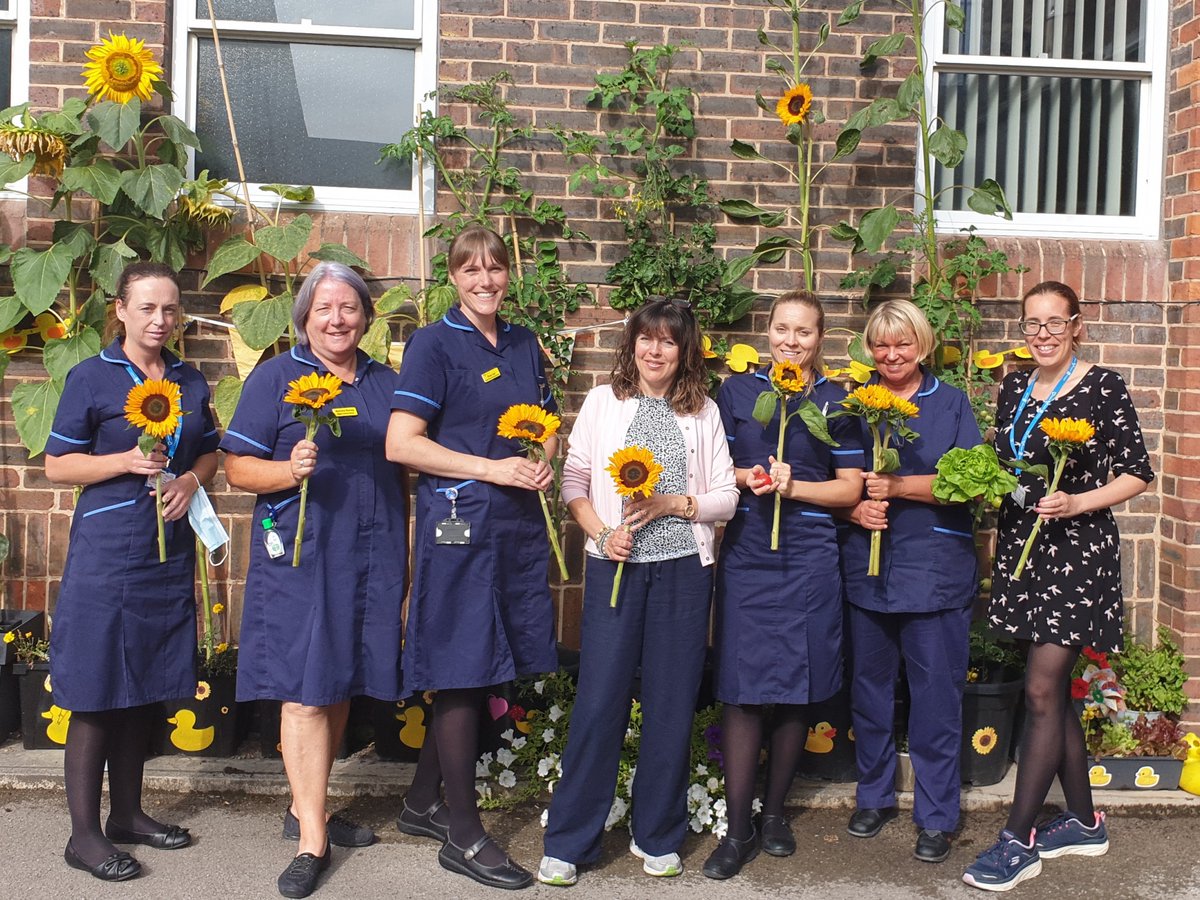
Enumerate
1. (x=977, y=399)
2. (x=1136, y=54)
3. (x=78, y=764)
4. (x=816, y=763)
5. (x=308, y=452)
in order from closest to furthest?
(x=308, y=452), (x=78, y=764), (x=816, y=763), (x=977, y=399), (x=1136, y=54)

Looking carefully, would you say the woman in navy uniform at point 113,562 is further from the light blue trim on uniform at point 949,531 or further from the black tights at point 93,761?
the light blue trim on uniform at point 949,531

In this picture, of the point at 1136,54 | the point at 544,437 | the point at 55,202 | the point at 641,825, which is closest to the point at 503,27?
the point at 55,202

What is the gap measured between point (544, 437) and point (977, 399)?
2.30m

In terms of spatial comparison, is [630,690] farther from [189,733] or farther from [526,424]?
[189,733]

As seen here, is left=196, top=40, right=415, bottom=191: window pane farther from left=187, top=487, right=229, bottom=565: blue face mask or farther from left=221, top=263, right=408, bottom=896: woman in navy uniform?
left=187, top=487, right=229, bottom=565: blue face mask

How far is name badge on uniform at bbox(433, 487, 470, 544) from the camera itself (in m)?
3.83

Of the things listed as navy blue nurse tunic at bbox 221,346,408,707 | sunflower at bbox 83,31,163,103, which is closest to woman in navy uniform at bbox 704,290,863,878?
navy blue nurse tunic at bbox 221,346,408,707

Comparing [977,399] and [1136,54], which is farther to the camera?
[1136,54]

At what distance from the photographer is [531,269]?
530cm

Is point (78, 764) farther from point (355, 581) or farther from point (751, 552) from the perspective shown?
point (751, 552)

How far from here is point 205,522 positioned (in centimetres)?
400

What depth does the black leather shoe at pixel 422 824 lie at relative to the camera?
4301 millimetres

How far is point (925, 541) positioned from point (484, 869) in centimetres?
182

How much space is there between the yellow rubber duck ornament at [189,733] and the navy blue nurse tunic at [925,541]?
255 centimetres
